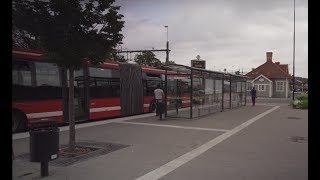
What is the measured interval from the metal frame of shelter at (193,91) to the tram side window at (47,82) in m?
6.11

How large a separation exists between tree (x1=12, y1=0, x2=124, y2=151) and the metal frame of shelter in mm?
8885

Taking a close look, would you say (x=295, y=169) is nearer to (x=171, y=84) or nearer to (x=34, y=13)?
(x=34, y=13)

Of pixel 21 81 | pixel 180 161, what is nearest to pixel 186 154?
pixel 180 161

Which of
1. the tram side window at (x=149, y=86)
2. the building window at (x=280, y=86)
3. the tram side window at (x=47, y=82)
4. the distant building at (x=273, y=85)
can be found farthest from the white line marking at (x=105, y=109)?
the building window at (x=280, y=86)

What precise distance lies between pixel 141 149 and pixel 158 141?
1.55 meters

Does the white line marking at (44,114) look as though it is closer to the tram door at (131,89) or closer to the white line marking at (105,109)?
the white line marking at (105,109)

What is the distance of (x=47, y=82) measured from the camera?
14977 mm

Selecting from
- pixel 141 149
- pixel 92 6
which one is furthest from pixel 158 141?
pixel 92 6

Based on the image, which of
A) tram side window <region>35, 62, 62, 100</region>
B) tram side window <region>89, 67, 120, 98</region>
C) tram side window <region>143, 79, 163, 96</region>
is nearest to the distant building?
tram side window <region>143, 79, 163, 96</region>

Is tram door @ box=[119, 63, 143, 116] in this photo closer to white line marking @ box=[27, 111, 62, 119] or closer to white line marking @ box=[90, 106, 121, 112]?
white line marking @ box=[90, 106, 121, 112]

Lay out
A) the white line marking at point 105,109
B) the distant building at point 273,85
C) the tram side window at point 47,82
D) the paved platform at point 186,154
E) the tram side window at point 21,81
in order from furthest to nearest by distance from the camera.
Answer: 1. the distant building at point 273,85
2. the white line marking at point 105,109
3. the tram side window at point 47,82
4. the tram side window at point 21,81
5. the paved platform at point 186,154

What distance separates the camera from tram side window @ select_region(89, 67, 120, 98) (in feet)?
58.2

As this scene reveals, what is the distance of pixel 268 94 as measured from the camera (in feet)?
211

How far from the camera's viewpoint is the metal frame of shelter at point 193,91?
1973 cm
